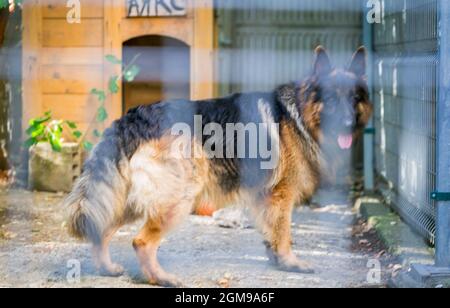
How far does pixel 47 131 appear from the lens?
5.82 meters

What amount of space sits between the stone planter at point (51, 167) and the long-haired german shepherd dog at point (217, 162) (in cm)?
202

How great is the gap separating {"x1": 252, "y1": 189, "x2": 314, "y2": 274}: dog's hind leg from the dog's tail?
76cm

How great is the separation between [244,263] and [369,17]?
247cm

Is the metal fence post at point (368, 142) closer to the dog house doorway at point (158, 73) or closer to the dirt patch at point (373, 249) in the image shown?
the dirt patch at point (373, 249)

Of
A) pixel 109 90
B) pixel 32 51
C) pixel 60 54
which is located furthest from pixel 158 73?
pixel 32 51

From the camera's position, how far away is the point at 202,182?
3.93 m

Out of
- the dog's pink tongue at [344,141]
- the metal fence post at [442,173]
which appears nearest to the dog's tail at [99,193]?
the dog's pink tongue at [344,141]

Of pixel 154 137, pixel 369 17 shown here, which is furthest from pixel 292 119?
pixel 369 17

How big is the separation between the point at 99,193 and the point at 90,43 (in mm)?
2301

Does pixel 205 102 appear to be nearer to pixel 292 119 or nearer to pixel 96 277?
pixel 292 119

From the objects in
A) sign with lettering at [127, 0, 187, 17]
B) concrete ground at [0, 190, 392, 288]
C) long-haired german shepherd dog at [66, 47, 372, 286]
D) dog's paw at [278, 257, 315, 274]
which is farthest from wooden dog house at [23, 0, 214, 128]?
dog's paw at [278, 257, 315, 274]

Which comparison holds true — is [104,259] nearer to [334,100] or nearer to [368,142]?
[334,100]

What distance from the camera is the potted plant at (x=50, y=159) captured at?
5.83 metres

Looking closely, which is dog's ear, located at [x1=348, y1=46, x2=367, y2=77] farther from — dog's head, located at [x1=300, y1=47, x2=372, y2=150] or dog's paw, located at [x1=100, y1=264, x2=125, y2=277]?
dog's paw, located at [x1=100, y1=264, x2=125, y2=277]
